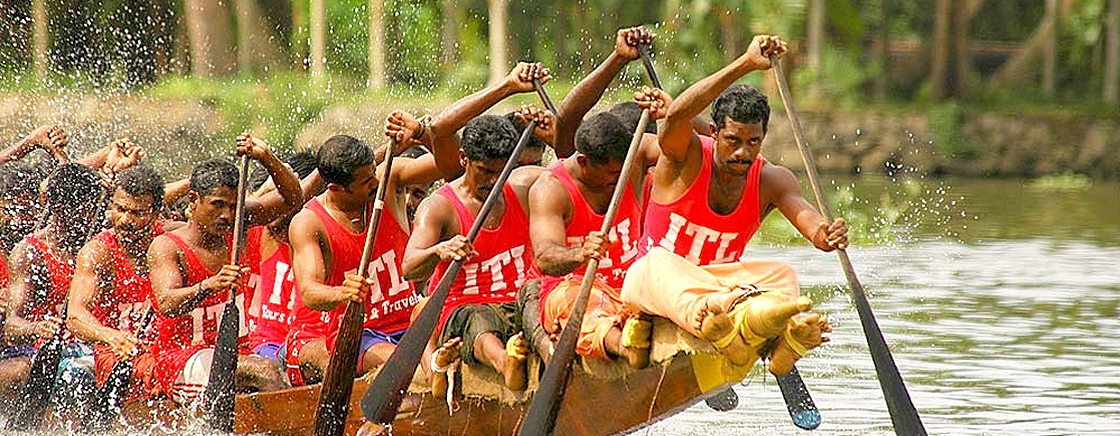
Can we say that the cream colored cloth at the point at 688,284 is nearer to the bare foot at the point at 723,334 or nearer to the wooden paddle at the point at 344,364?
the bare foot at the point at 723,334

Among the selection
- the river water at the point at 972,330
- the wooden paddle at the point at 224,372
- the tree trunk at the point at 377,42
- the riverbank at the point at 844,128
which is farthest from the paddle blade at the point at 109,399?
the tree trunk at the point at 377,42

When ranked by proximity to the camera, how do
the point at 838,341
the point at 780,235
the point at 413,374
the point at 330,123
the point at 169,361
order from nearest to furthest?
1. the point at 413,374
2. the point at 169,361
3. the point at 838,341
4. the point at 780,235
5. the point at 330,123

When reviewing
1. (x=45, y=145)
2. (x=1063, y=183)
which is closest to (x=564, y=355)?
(x=45, y=145)

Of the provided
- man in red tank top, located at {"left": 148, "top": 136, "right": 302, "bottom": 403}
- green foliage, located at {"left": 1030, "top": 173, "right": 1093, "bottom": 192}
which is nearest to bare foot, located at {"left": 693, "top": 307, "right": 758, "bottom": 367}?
man in red tank top, located at {"left": 148, "top": 136, "right": 302, "bottom": 403}

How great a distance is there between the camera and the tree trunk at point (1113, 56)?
25.4 m

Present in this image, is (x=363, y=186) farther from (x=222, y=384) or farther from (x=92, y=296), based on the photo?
(x=92, y=296)

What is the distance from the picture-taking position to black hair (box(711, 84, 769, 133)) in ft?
23.0

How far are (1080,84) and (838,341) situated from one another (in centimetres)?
1966

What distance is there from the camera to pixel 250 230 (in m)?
8.46

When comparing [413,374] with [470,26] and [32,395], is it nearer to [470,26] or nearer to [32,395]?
[32,395]

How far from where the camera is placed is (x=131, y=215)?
8.14 meters

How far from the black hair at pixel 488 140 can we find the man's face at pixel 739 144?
3.14ft

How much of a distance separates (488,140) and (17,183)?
7.59ft

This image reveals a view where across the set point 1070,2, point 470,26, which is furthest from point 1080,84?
point 470,26
